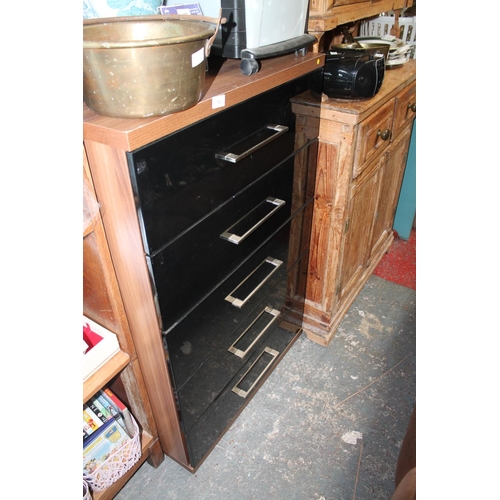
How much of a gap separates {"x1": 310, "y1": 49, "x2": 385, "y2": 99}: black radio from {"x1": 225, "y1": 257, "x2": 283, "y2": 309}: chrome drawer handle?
52 centimetres

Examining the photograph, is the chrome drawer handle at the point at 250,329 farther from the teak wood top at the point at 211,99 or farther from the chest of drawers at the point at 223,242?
the teak wood top at the point at 211,99

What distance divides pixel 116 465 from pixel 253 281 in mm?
615

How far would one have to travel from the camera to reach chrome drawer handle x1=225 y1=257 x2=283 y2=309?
3.46 feet

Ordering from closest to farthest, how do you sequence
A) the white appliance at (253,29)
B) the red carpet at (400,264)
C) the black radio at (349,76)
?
the white appliance at (253,29)
the black radio at (349,76)
the red carpet at (400,264)

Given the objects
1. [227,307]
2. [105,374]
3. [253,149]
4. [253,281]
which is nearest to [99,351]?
[105,374]

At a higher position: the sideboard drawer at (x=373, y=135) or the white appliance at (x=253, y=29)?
the white appliance at (x=253, y=29)

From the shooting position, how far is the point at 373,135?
132cm

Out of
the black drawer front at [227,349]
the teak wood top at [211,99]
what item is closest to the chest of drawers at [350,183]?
the teak wood top at [211,99]

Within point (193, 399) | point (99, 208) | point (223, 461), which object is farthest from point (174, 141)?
point (223, 461)

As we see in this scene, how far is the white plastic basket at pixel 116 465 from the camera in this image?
3.35ft

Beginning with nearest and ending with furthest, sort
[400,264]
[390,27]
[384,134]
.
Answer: [384,134] → [390,27] → [400,264]

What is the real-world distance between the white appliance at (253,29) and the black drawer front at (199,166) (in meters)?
0.09

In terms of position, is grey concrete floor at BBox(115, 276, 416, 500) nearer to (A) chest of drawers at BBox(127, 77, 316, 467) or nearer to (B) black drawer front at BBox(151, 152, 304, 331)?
(A) chest of drawers at BBox(127, 77, 316, 467)

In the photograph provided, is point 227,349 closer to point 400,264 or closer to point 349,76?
point 349,76
